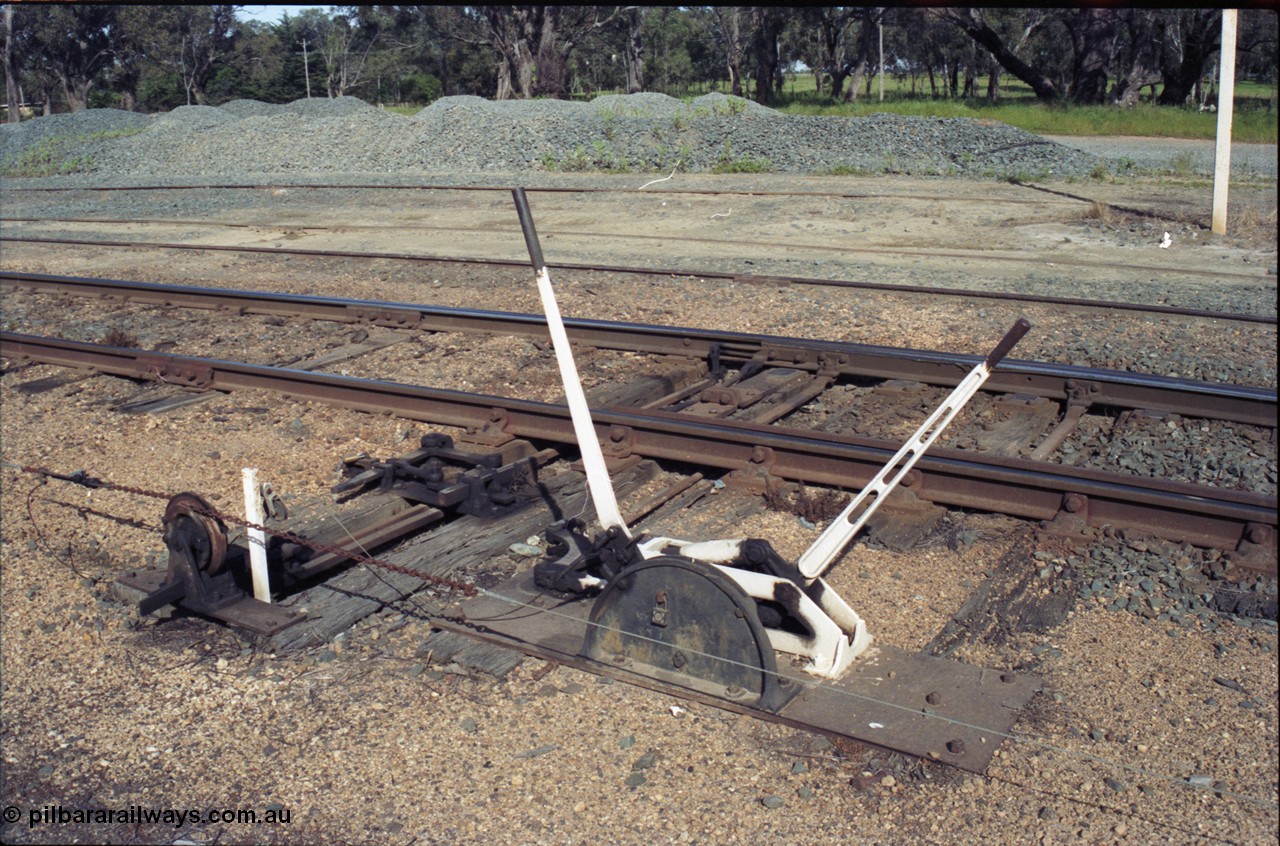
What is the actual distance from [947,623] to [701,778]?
1.51 metres

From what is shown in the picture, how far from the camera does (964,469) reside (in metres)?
6.01

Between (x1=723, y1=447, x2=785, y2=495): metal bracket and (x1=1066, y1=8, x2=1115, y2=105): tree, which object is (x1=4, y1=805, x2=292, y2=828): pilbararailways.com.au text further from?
(x1=1066, y1=8, x2=1115, y2=105): tree

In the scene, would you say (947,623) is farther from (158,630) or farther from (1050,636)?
(158,630)

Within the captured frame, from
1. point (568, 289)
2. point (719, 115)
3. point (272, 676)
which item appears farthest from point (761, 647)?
point (719, 115)

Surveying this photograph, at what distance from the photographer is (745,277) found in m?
12.4

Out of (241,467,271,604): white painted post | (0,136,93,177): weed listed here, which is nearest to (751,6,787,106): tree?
(0,136,93,177): weed

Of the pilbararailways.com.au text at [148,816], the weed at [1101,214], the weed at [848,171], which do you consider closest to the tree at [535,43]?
the weed at [848,171]

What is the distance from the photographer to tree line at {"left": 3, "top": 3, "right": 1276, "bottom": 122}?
4441 cm

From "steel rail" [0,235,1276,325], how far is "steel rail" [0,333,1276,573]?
15.8 ft

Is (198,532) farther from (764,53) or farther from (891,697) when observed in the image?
(764,53)

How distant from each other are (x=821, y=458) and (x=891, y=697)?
2.33m

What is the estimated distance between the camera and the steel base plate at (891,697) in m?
3.95

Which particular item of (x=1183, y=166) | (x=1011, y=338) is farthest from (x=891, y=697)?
(x=1183, y=166)

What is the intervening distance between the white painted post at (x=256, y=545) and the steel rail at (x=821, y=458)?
220 centimetres
